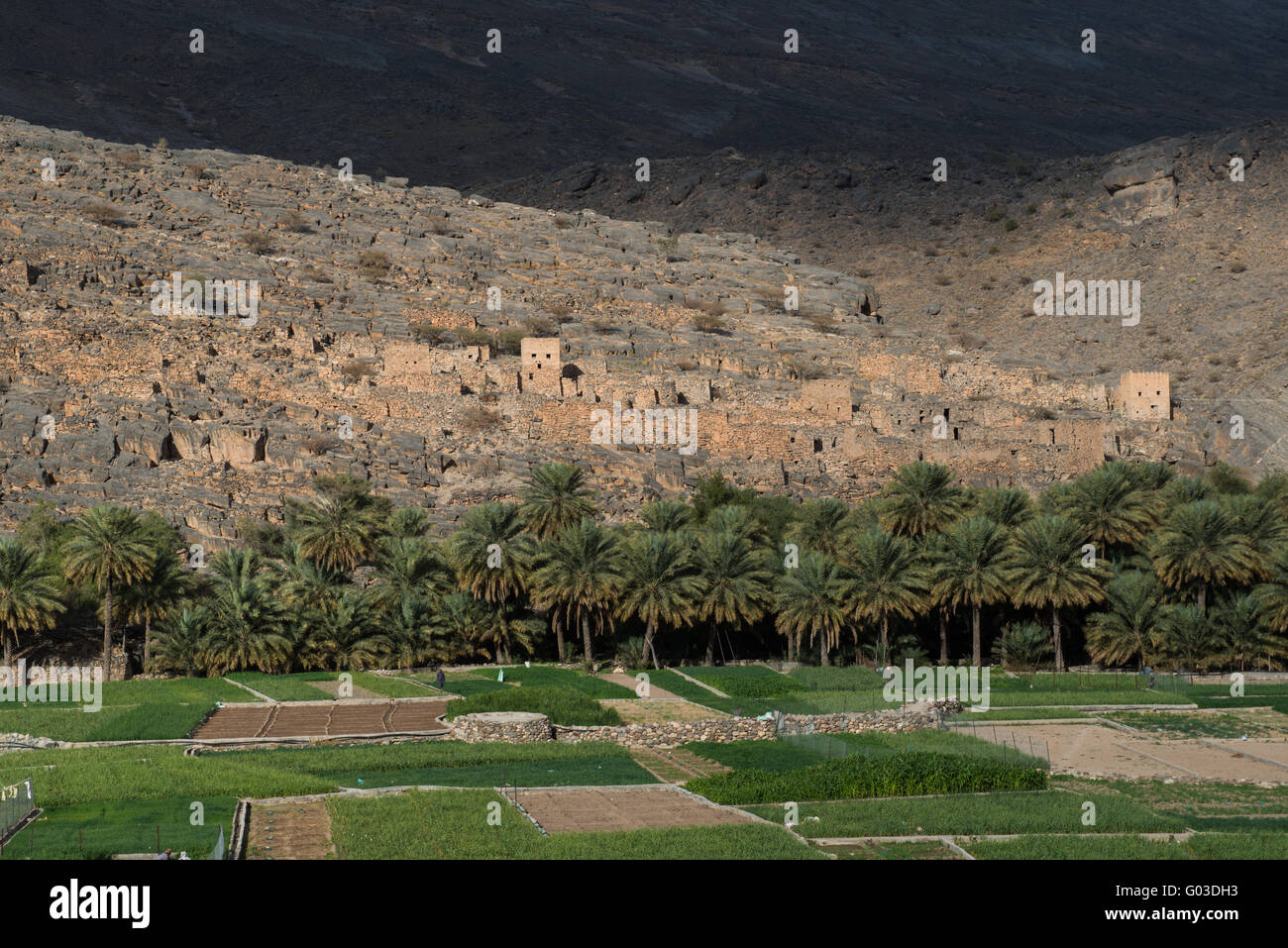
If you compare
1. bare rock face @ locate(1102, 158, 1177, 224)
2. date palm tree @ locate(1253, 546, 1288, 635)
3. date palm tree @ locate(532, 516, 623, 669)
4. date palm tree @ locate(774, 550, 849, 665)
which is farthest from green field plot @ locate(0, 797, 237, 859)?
bare rock face @ locate(1102, 158, 1177, 224)

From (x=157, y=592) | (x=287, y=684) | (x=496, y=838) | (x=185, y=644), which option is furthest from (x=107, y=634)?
(x=496, y=838)

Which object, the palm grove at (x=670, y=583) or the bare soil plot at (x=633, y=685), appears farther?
the palm grove at (x=670, y=583)

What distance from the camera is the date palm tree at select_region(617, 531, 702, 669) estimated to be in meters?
49.2

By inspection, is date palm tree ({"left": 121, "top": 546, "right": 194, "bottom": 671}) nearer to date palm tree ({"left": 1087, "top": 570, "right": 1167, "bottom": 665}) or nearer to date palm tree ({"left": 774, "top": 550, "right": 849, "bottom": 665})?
date palm tree ({"left": 774, "top": 550, "right": 849, "bottom": 665})

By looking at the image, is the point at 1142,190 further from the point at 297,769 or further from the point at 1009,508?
the point at 297,769

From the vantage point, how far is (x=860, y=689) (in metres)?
45.8

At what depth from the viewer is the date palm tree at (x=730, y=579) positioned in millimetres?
49656

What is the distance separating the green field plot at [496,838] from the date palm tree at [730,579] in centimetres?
2067

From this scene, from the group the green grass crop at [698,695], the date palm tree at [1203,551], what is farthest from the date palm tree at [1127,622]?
the green grass crop at [698,695]

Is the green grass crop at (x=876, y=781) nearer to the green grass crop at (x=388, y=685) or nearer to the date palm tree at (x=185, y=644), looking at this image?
the green grass crop at (x=388, y=685)

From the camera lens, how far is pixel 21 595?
150ft

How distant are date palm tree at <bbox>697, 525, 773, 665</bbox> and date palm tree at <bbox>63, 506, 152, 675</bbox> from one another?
15542 mm

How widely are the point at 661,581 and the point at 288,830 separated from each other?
23284 millimetres
